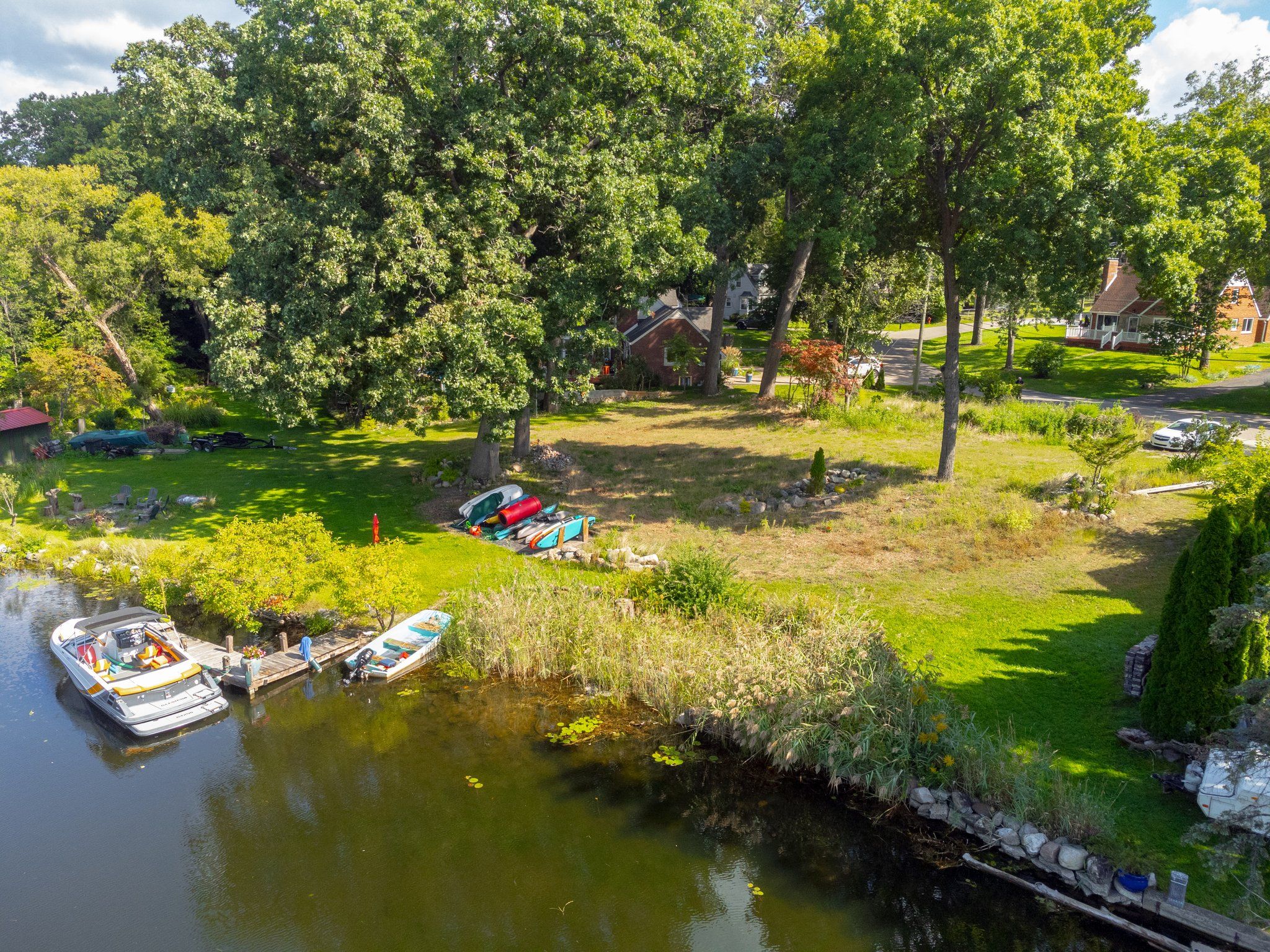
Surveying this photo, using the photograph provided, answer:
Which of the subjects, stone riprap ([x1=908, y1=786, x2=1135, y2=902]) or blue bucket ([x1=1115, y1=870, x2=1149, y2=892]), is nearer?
blue bucket ([x1=1115, y1=870, x2=1149, y2=892])

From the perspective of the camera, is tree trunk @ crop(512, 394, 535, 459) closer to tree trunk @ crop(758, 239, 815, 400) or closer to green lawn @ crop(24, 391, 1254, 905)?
green lawn @ crop(24, 391, 1254, 905)

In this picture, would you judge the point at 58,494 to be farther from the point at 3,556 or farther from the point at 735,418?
the point at 735,418

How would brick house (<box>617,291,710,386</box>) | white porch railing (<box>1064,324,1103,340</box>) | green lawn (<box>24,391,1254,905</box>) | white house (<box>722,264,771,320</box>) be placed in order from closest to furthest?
green lawn (<box>24,391,1254,905</box>)
brick house (<box>617,291,710,386</box>)
white porch railing (<box>1064,324,1103,340</box>)
white house (<box>722,264,771,320</box>)

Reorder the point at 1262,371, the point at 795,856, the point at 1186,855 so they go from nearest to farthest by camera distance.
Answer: the point at 1186,855
the point at 795,856
the point at 1262,371

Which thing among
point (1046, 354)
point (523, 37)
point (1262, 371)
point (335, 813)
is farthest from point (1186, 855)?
point (1262, 371)

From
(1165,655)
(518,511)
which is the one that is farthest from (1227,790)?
(518,511)

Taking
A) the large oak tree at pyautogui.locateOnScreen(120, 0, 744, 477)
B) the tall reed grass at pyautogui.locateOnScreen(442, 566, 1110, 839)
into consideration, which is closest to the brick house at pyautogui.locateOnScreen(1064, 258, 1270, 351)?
the large oak tree at pyautogui.locateOnScreen(120, 0, 744, 477)

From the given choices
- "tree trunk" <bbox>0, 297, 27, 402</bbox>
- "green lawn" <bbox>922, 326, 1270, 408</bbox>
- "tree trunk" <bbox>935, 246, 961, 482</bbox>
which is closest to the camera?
"tree trunk" <bbox>935, 246, 961, 482</bbox>
